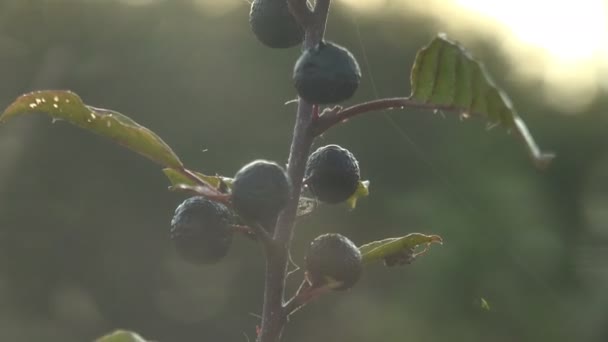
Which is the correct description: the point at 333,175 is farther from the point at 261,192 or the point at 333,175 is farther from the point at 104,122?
the point at 104,122

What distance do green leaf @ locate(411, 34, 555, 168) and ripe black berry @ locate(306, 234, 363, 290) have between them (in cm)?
22

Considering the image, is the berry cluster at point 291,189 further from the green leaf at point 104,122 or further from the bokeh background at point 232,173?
the bokeh background at point 232,173

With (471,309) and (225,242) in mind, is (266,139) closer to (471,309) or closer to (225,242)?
(471,309)

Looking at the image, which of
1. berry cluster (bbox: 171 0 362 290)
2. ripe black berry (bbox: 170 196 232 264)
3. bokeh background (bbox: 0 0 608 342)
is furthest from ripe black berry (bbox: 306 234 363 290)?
bokeh background (bbox: 0 0 608 342)

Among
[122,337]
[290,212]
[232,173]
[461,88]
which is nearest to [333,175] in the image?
[290,212]

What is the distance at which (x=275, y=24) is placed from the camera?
1567mm

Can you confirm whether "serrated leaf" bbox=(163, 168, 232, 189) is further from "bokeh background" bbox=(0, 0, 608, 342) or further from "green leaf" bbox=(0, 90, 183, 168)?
"bokeh background" bbox=(0, 0, 608, 342)

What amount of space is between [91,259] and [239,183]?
1723 cm

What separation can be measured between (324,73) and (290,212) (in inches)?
7.4

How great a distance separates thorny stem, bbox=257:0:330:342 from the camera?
142 centimetres

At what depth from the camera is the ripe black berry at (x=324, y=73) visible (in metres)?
1.40

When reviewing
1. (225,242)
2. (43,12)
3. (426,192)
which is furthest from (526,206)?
(225,242)

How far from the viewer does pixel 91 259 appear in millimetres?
18250

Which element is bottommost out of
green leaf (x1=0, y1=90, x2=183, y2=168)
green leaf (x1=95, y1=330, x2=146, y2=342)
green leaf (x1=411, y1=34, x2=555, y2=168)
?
green leaf (x1=95, y1=330, x2=146, y2=342)
